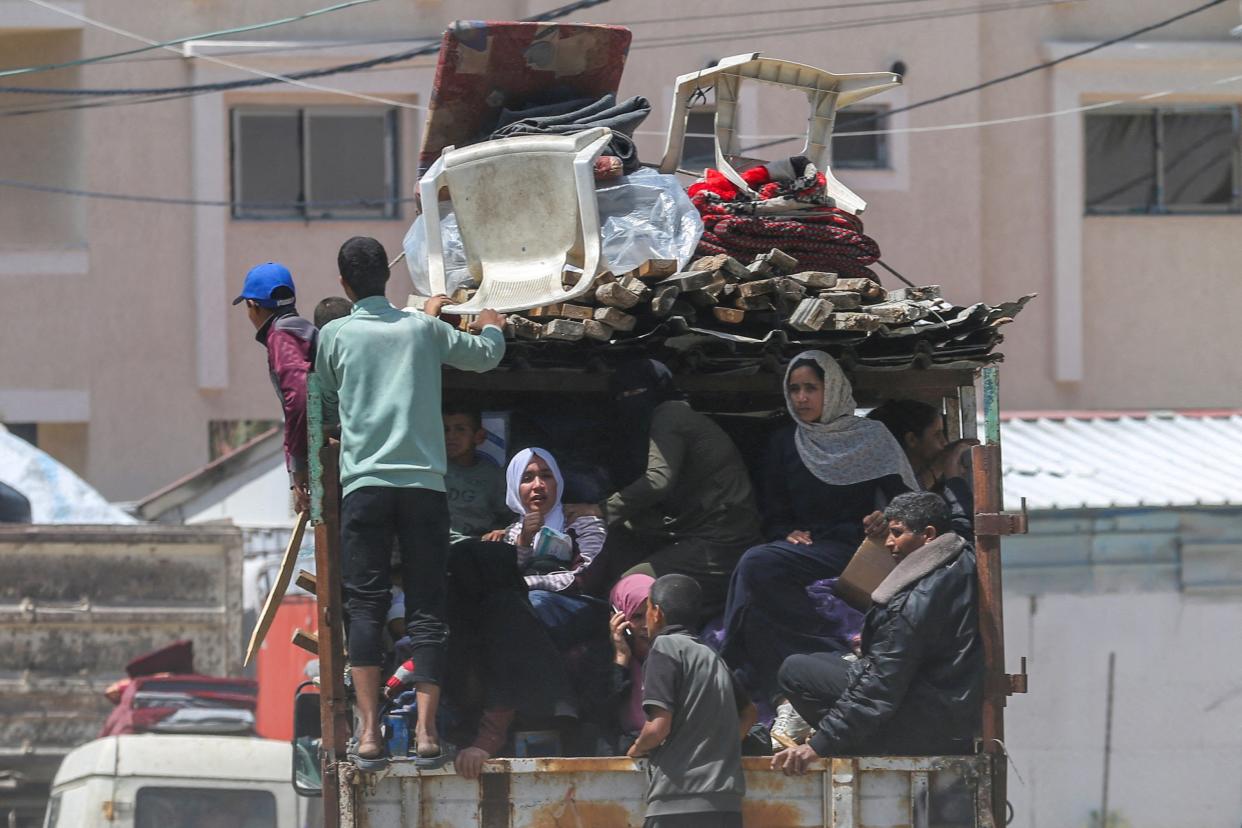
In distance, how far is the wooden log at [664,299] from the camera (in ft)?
20.0

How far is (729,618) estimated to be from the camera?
6059mm

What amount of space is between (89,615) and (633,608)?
6.07m

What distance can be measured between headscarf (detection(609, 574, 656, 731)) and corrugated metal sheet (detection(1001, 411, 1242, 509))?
585cm

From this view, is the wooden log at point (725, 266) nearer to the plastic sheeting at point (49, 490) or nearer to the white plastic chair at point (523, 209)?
the white plastic chair at point (523, 209)

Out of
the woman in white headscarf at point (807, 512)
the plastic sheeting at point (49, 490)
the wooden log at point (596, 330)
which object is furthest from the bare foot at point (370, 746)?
the plastic sheeting at point (49, 490)

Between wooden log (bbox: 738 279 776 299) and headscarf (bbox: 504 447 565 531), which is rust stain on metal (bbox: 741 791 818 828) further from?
wooden log (bbox: 738 279 776 299)

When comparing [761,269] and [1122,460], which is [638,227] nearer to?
[761,269]

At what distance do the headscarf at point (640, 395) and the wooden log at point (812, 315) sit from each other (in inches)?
21.0

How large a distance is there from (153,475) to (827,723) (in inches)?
460

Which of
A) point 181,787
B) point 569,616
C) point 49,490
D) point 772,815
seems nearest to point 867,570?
point 772,815

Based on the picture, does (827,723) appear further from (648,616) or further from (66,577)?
(66,577)

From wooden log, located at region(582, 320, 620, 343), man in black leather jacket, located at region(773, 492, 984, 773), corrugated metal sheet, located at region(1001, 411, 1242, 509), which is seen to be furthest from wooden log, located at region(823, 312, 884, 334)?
corrugated metal sheet, located at region(1001, 411, 1242, 509)

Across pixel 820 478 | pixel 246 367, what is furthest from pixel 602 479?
pixel 246 367

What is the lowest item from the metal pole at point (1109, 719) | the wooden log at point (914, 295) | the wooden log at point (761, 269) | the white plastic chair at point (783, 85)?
the metal pole at point (1109, 719)
